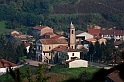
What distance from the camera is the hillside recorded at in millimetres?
44375

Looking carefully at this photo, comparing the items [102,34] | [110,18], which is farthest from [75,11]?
[102,34]

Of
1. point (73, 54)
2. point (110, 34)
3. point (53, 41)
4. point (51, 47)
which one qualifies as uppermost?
point (53, 41)

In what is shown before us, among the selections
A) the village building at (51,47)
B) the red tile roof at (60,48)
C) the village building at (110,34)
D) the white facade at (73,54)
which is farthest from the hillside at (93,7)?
the white facade at (73,54)

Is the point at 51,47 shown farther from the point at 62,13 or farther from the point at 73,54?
the point at 62,13

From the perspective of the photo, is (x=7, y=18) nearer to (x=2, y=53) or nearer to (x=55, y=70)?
(x=2, y=53)

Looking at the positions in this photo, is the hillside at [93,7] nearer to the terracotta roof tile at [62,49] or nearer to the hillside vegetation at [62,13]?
the hillside vegetation at [62,13]

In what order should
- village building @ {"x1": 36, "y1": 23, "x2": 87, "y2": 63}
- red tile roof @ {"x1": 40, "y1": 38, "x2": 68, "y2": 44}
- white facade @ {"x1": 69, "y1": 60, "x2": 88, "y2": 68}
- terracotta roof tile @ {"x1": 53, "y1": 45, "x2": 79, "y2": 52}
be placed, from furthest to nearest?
red tile roof @ {"x1": 40, "y1": 38, "x2": 68, "y2": 44} → village building @ {"x1": 36, "y1": 23, "x2": 87, "y2": 63} → terracotta roof tile @ {"x1": 53, "y1": 45, "x2": 79, "y2": 52} → white facade @ {"x1": 69, "y1": 60, "x2": 88, "y2": 68}

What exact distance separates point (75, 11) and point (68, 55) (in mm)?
22389

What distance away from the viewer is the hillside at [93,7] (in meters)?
44.4

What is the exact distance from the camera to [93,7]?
4556 centimetres

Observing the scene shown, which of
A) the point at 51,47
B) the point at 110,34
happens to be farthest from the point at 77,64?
the point at 110,34

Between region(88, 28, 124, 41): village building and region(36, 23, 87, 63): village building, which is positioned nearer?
region(36, 23, 87, 63): village building

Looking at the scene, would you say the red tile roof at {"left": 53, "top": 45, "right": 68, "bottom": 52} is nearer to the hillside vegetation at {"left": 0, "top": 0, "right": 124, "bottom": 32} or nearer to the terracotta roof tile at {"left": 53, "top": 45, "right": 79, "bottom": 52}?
the terracotta roof tile at {"left": 53, "top": 45, "right": 79, "bottom": 52}

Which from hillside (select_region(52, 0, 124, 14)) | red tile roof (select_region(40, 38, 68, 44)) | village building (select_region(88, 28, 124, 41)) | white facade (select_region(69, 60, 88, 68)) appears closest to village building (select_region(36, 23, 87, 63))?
red tile roof (select_region(40, 38, 68, 44))
